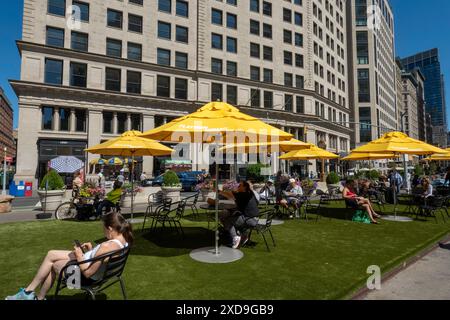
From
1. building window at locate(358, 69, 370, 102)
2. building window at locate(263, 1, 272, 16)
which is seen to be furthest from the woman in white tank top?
building window at locate(358, 69, 370, 102)

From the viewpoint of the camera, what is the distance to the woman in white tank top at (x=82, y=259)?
341 cm

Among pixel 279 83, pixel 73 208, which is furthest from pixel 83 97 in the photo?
pixel 279 83

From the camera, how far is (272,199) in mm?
15875

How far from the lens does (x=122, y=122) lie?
32062mm

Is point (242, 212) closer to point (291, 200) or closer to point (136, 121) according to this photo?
point (291, 200)

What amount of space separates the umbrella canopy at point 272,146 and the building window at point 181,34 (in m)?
28.4

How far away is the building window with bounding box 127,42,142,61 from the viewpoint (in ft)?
106

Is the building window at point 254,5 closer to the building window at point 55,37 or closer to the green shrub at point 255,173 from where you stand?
the building window at point 55,37

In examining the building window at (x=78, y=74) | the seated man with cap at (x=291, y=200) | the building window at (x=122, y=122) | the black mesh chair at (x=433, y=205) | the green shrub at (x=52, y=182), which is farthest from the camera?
the building window at (x=122, y=122)

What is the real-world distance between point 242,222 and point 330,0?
61513 millimetres

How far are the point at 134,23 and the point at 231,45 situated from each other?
13270mm

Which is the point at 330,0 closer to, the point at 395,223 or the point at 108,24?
the point at 108,24

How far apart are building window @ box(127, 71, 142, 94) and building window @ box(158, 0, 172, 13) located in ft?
30.2

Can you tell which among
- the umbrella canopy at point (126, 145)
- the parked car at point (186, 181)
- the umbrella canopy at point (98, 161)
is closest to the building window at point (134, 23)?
the umbrella canopy at point (98, 161)
